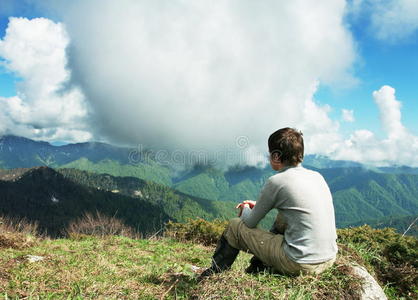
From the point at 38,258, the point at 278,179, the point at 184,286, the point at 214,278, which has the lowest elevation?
the point at 38,258

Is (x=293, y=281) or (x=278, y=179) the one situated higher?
(x=278, y=179)

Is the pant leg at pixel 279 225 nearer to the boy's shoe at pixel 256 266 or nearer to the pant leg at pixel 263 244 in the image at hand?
the pant leg at pixel 263 244

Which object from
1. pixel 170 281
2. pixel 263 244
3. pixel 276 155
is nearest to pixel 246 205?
pixel 263 244

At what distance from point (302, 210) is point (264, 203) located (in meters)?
A: 0.50

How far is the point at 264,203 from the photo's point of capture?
3863mm

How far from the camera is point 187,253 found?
9.55m

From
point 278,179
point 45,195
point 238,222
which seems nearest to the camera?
point 278,179

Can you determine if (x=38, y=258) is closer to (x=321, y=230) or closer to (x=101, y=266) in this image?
(x=101, y=266)

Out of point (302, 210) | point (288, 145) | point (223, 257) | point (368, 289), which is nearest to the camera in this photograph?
point (302, 210)

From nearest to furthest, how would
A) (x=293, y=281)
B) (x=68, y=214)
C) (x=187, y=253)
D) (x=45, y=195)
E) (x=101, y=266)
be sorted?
(x=293, y=281) → (x=101, y=266) → (x=187, y=253) → (x=68, y=214) → (x=45, y=195)

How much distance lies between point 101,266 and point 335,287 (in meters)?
4.63

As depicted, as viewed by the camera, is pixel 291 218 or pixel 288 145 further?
pixel 288 145

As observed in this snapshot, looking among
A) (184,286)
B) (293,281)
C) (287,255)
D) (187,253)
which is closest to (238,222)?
(287,255)

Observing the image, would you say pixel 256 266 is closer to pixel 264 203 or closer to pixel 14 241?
pixel 264 203
